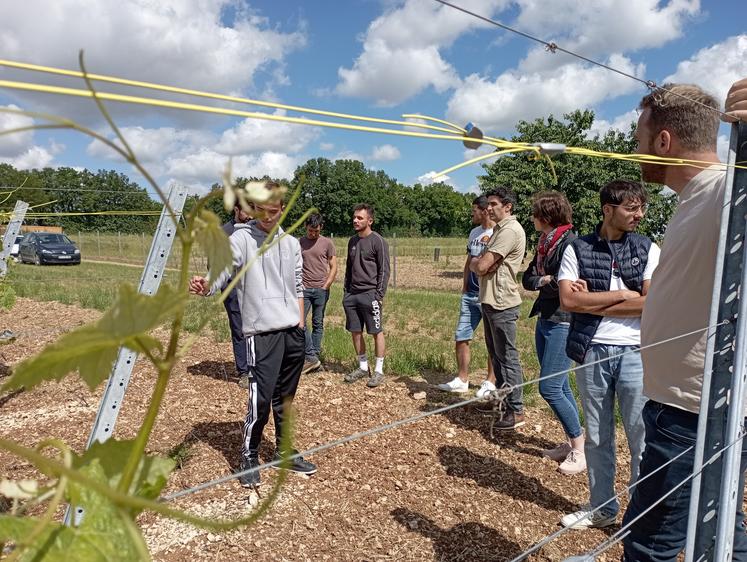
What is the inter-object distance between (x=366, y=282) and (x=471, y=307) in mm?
1110

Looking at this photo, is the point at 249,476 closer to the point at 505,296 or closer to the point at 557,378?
the point at 557,378

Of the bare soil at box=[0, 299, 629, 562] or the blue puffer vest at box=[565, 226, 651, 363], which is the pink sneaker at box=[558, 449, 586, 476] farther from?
the blue puffer vest at box=[565, 226, 651, 363]

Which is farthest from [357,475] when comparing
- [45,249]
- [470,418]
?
[45,249]

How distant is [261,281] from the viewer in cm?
334

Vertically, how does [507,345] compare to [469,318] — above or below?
below

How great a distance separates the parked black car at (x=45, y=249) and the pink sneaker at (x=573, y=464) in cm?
2296

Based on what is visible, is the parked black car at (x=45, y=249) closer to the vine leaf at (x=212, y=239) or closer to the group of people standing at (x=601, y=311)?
the group of people standing at (x=601, y=311)

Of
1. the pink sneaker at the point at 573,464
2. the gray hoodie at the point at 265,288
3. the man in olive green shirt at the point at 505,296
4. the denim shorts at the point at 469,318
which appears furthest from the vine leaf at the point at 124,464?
the denim shorts at the point at 469,318

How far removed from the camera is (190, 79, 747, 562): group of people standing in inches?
60.9

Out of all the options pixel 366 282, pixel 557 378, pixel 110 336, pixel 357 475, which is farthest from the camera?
pixel 366 282

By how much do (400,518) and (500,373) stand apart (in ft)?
6.04

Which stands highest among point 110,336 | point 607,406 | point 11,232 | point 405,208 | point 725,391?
point 405,208

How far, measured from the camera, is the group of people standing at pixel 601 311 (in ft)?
5.08

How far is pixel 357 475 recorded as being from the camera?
11.7 ft
